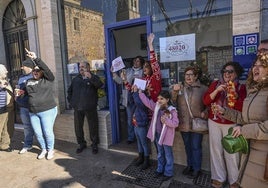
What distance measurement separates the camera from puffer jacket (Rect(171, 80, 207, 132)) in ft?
10.6

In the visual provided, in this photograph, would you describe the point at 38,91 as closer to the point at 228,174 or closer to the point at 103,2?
the point at 103,2

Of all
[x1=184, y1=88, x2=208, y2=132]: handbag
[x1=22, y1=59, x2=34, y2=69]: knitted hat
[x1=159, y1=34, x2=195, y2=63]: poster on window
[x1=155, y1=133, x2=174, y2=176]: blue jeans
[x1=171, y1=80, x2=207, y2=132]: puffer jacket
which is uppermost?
[x1=159, y1=34, x2=195, y2=63]: poster on window

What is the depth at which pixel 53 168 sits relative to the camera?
3.98 meters

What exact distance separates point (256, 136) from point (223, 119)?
1.14 m

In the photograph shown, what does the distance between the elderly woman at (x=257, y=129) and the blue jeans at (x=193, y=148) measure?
4.30 feet

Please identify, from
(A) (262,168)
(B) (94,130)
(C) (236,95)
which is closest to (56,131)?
(B) (94,130)

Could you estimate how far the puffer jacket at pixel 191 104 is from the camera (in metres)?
3.24

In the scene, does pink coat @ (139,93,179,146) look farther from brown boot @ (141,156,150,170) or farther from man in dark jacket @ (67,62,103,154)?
man in dark jacket @ (67,62,103,154)

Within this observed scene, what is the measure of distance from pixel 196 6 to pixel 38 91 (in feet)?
9.96

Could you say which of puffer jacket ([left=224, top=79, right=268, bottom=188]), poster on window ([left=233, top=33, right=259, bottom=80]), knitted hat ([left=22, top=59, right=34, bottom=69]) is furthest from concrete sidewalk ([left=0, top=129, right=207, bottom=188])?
poster on window ([left=233, top=33, right=259, bottom=80])

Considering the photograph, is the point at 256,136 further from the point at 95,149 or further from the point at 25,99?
the point at 25,99

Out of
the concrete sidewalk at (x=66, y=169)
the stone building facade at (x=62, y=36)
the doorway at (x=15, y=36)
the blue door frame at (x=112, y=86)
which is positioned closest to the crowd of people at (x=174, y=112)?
the concrete sidewalk at (x=66, y=169)

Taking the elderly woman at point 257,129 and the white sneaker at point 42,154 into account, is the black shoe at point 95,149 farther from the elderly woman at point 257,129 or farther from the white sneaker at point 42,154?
the elderly woman at point 257,129

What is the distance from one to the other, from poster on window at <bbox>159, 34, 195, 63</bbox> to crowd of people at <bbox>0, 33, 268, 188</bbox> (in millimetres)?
440
